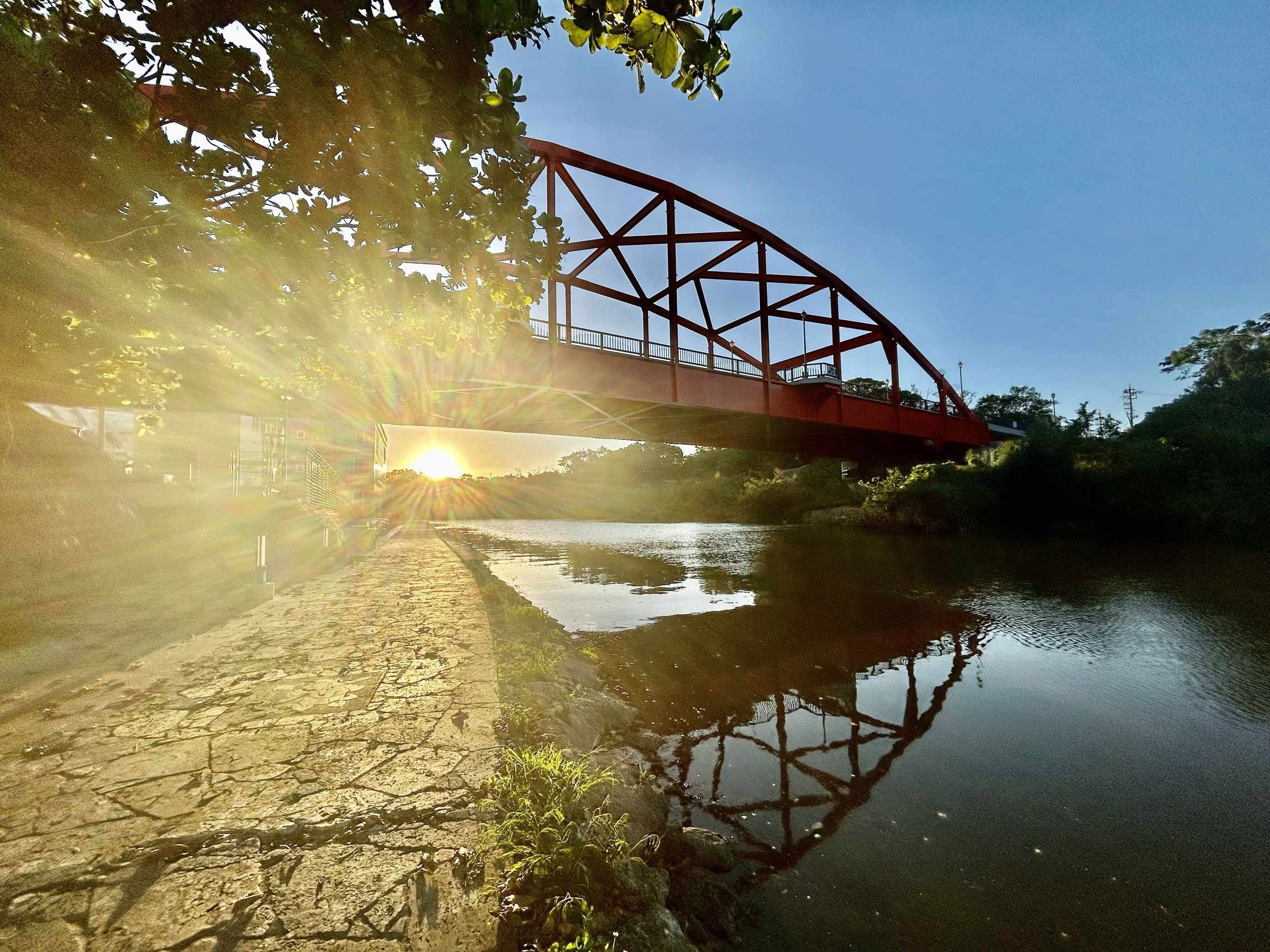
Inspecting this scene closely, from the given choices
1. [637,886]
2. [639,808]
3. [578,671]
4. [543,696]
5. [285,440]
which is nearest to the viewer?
[637,886]

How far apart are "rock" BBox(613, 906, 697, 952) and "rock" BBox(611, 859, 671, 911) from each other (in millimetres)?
49

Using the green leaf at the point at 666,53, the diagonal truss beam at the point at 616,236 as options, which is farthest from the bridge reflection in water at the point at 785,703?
the diagonal truss beam at the point at 616,236

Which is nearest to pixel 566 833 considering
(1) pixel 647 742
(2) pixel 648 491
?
(1) pixel 647 742

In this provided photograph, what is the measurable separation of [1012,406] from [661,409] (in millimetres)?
95285

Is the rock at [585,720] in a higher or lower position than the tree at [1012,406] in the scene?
lower

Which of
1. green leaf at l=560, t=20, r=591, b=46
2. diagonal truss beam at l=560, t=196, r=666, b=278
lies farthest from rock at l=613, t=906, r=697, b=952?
diagonal truss beam at l=560, t=196, r=666, b=278

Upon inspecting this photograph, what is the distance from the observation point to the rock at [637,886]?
2.29 meters

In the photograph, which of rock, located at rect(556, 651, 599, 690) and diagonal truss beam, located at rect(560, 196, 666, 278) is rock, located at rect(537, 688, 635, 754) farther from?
diagonal truss beam, located at rect(560, 196, 666, 278)

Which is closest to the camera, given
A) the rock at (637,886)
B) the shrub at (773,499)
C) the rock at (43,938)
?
the rock at (43,938)

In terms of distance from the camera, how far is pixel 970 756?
462 cm

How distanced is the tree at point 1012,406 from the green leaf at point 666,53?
100035mm

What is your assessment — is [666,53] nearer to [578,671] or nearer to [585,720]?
[585,720]

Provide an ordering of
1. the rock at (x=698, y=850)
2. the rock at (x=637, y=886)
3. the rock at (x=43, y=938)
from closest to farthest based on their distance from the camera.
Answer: the rock at (x=43, y=938), the rock at (x=637, y=886), the rock at (x=698, y=850)

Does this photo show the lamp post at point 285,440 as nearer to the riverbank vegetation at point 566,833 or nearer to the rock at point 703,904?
the riverbank vegetation at point 566,833
